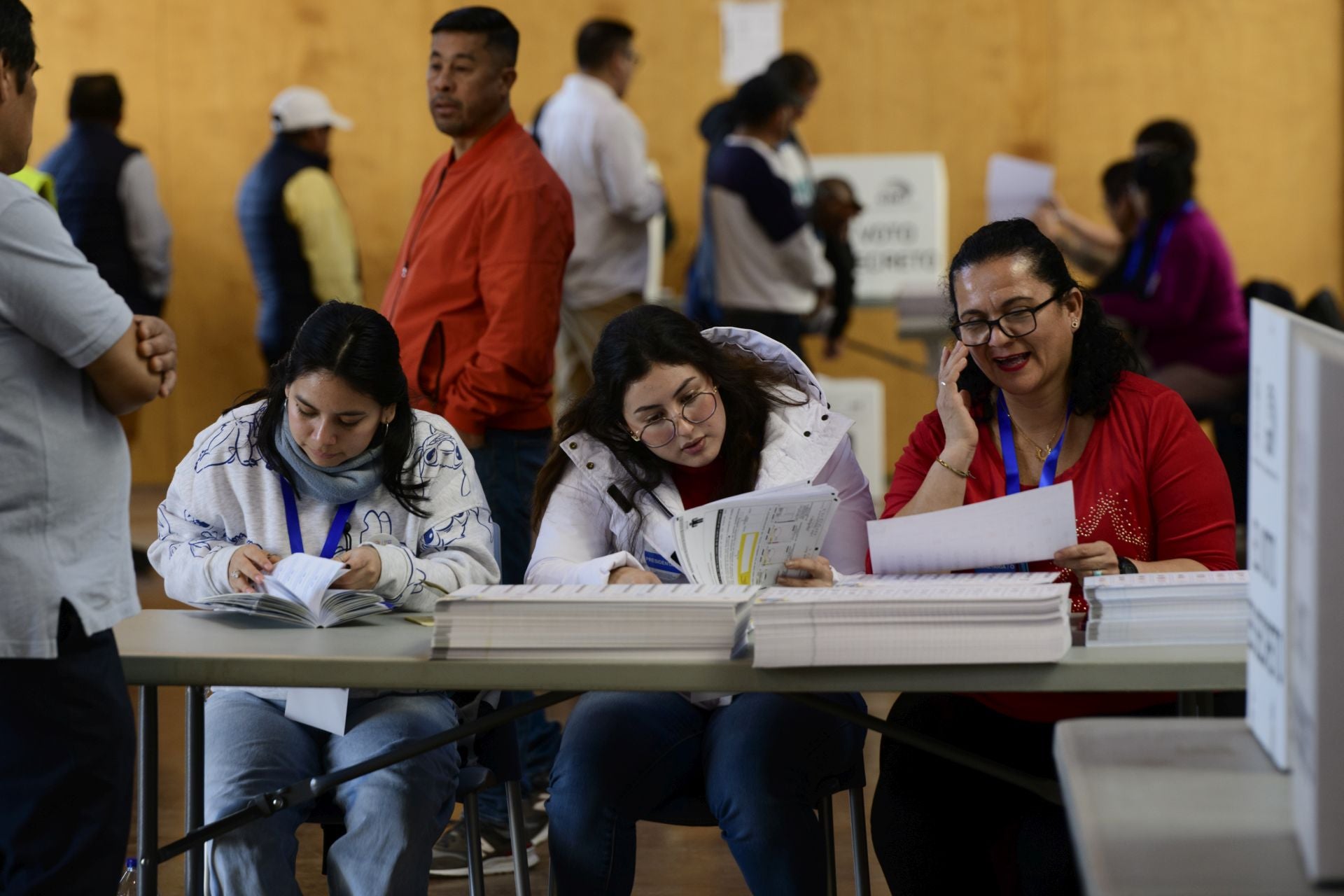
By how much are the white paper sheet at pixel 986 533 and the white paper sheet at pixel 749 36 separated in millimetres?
5521

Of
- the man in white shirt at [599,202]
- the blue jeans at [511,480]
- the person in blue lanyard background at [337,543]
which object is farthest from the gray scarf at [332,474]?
the man in white shirt at [599,202]

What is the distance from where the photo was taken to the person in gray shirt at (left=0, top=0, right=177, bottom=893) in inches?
63.4

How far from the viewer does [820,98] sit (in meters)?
7.22

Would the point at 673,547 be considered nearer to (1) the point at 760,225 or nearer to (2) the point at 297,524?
(2) the point at 297,524

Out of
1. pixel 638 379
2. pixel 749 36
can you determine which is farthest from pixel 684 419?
pixel 749 36

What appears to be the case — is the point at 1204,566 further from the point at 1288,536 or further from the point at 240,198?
the point at 240,198

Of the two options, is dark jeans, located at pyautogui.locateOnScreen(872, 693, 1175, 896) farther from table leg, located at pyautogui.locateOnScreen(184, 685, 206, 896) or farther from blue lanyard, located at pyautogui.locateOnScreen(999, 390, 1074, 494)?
table leg, located at pyautogui.locateOnScreen(184, 685, 206, 896)

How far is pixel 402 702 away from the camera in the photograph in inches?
→ 83.7

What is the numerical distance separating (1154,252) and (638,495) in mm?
3157

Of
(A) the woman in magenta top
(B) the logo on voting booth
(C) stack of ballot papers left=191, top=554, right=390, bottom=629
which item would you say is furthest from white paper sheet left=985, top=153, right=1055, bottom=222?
(C) stack of ballot papers left=191, top=554, right=390, bottom=629

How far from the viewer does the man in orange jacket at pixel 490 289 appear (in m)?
2.97

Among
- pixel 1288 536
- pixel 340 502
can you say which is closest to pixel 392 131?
pixel 340 502

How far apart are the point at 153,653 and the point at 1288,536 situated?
48.0 inches

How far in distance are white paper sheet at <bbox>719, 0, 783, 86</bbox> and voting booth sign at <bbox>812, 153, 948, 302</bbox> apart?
0.60 metres
